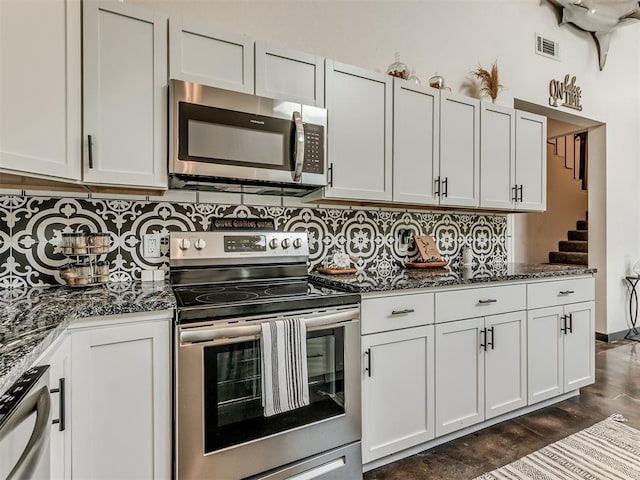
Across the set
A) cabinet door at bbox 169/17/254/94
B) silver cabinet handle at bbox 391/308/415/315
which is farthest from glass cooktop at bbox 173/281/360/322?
cabinet door at bbox 169/17/254/94

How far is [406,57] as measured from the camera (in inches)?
112

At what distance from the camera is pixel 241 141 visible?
5.91ft

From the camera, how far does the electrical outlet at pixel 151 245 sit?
1.98 m

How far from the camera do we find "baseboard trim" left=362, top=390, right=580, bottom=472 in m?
1.94

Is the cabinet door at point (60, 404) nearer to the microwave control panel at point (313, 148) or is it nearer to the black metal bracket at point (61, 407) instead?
the black metal bracket at point (61, 407)

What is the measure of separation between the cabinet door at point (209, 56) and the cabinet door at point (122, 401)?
1154mm

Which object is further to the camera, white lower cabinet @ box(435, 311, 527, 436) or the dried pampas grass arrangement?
the dried pampas grass arrangement

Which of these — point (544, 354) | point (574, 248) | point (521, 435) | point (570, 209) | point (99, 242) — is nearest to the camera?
point (99, 242)

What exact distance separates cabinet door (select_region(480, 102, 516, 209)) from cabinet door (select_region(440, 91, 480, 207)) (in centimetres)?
6

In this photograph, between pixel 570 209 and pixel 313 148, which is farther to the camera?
pixel 570 209

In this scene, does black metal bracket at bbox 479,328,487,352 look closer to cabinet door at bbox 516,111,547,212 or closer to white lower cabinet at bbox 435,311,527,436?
white lower cabinet at bbox 435,311,527,436

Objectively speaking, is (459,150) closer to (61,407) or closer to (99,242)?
(99,242)

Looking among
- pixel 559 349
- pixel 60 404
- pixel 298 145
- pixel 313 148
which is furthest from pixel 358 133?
pixel 559 349

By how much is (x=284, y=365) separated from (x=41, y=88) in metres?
1.37
